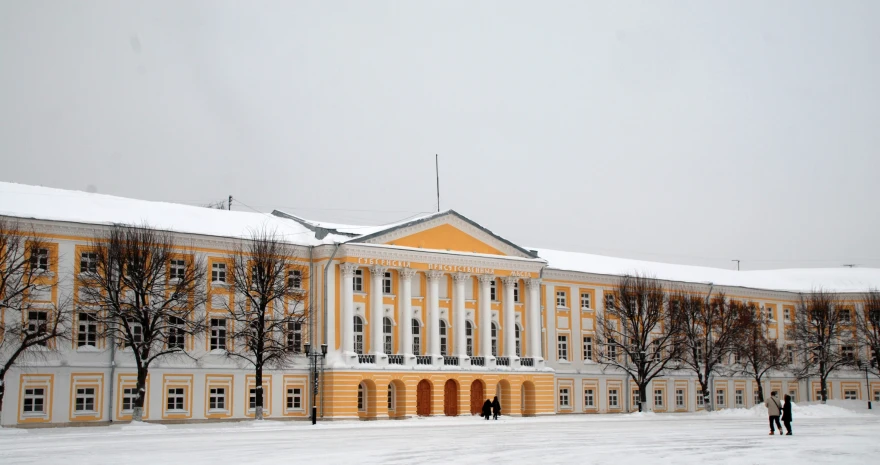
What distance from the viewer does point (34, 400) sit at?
4706cm

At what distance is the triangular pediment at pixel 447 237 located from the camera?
58.9 m

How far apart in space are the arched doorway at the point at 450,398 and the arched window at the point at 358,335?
595 centimetres

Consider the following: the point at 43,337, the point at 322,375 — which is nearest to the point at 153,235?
the point at 43,337

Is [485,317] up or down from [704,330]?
up

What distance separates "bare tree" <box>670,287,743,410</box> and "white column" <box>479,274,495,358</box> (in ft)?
46.4

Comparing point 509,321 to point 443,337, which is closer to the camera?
point 443,337

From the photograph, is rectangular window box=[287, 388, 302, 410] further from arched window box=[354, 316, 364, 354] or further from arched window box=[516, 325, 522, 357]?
arched window box=[516, 325, 522, 357]

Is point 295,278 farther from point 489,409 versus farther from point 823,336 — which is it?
point 823,336

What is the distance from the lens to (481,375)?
60906mm

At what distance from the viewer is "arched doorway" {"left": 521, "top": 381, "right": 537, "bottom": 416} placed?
63.1 m

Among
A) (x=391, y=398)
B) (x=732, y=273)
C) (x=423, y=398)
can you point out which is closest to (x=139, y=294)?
(x=391, y=398)

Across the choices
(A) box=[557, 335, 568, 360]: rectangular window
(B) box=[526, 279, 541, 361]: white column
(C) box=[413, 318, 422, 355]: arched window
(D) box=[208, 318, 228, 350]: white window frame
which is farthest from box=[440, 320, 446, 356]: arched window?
(D) box=[208, 318, 228, 350]: white window frame

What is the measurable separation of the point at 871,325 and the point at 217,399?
169 ft

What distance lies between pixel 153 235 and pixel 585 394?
33.4 meters
